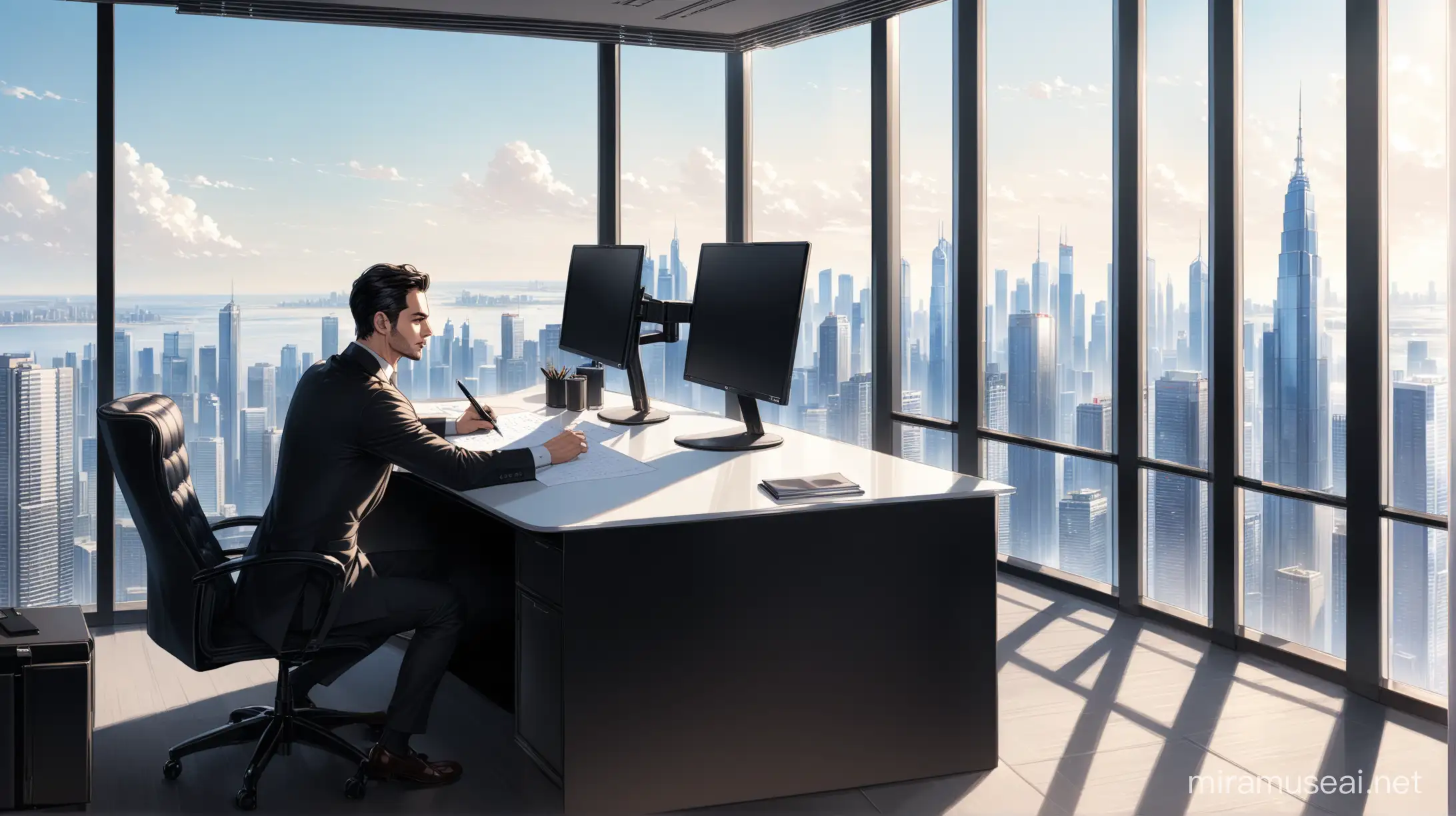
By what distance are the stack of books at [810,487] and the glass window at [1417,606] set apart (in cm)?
188

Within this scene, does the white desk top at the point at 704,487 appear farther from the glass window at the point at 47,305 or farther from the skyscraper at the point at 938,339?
the glass window at the point at 47,305

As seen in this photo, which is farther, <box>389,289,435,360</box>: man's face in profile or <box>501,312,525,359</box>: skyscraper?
<box>501,312,525,359</box>: skyscraper

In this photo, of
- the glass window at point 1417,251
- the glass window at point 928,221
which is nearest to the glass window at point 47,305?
the glass window at point 928,221

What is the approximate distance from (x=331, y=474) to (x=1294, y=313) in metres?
3.19

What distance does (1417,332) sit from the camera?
12.3 feet

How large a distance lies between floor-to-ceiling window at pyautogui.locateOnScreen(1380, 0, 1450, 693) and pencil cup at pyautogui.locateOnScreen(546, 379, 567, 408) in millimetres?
2998

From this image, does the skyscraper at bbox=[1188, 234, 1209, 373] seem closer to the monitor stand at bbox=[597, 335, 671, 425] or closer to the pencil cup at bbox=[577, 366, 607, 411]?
the monitor stand at bbox=[597, 335, 671, 425]

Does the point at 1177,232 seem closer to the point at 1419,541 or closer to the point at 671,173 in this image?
the point at 1419,541

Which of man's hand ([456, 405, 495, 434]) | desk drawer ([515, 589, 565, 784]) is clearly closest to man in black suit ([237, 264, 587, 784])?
desk drawer ([515, 589, 565, 784])

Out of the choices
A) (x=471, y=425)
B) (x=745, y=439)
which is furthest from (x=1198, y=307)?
(x=471, y=425)

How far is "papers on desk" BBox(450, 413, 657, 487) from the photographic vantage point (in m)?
3.41

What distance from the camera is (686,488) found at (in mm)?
3238

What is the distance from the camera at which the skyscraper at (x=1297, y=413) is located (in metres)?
4.06

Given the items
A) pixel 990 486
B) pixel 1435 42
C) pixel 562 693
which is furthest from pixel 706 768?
pixel 1435 42
